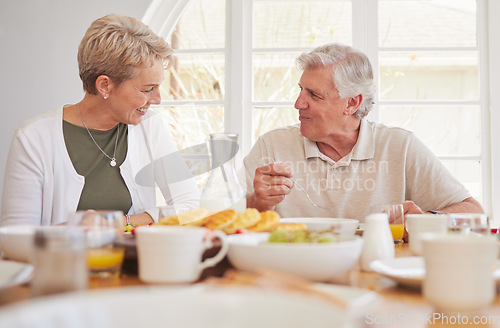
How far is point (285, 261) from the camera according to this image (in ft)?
2.64

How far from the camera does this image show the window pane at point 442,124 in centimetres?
310

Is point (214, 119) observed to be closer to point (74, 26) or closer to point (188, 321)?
point (74, 26)

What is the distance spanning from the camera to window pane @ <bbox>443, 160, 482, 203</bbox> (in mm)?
3084

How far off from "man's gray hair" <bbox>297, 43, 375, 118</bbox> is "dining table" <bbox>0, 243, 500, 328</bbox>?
4.36ft

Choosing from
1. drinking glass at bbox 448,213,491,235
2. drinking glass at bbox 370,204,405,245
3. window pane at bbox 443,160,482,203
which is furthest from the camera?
window pane at bbox 443,160,482,203

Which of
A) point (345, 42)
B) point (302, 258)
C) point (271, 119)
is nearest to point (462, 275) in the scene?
point (302, 258)

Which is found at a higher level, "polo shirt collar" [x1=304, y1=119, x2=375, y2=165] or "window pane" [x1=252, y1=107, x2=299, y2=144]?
"window pane" [x1=252, y1=107, x2=299, y2=144]

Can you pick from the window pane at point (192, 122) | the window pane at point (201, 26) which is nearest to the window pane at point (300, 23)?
the window pane at point (201, 26)

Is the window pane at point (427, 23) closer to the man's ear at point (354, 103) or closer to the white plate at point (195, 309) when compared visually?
the man's ear at point (354, 103)

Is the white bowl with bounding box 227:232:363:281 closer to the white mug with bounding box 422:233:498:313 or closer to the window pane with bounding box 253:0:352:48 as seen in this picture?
the white mug with bounding box 422:233:498:313

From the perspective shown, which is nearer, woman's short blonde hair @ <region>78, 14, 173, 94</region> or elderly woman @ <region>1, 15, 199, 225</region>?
elderly woman @ <region>1, 15, 199, 225</region>

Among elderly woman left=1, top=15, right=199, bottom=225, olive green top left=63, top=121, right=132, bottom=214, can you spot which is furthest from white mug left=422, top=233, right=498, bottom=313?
olive green top left=63, top=121, right=132, bottom=214

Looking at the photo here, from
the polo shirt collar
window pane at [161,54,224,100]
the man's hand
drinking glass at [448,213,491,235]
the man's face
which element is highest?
window pane at [161,54,224,100]

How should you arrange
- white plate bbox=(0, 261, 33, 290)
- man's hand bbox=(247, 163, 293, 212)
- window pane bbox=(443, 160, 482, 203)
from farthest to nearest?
window pane bbox=(443, 160, 482, 203), man's hand bbox=(247, 163, 293, 212), white plate bbox=(0, 261, 33, 290)
